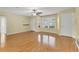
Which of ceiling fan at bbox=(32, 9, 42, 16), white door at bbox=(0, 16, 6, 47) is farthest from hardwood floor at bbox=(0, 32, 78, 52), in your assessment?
ceiling fan at bbox=(32, 9, 42, 16)

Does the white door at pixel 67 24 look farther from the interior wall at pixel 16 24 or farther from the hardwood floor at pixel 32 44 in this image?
the interior wall at pixel 16 24

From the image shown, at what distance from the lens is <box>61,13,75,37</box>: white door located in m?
1.02

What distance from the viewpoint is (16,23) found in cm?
117

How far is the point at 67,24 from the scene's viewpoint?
109cm

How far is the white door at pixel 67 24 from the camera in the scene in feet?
3.35

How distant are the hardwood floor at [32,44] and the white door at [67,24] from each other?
0.21 ft

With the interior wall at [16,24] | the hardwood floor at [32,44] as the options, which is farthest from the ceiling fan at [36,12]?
the hardwood floor at [32,44]

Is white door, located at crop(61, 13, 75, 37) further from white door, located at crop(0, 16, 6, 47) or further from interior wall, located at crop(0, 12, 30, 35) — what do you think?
white door, located at crop(0, 16, 6, 47)

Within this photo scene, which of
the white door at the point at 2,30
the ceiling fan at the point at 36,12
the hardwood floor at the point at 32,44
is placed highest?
the ceiling fan at the point at 36,12

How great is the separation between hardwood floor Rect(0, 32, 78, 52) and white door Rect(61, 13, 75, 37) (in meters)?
0.06
